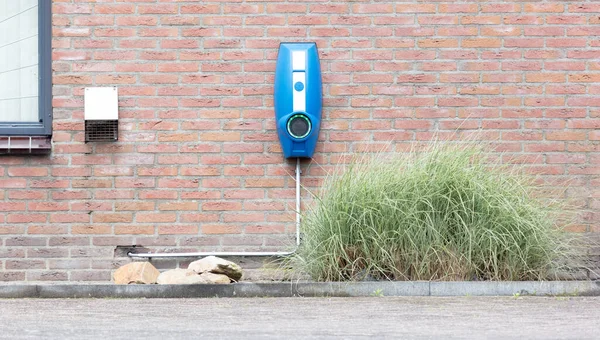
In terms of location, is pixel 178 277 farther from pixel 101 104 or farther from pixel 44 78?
pixel 44 78

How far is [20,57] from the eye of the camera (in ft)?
26.7

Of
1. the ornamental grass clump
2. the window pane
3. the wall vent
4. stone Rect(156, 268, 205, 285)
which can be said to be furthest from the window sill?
the ornamental grass clump

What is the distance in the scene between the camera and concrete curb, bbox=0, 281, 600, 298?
6.83m

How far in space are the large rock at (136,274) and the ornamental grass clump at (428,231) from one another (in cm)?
100

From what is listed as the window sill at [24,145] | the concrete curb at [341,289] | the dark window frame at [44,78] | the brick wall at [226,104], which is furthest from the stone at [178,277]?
the dark window frame at [44,78]

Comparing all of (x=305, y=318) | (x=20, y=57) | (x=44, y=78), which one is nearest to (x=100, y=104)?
(x=44, y=78)

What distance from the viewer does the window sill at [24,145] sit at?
7.96 meters

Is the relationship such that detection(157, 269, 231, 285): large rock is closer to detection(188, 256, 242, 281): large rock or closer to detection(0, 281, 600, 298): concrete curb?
detection(188, 256, 242, 281): large rock

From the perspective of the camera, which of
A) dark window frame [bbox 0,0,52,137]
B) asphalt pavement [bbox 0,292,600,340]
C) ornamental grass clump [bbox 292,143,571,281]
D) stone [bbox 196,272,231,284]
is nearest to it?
asphalt pavement [bbox 0,292,600,340]

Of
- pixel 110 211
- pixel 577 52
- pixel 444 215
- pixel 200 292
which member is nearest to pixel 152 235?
pixel 110 211

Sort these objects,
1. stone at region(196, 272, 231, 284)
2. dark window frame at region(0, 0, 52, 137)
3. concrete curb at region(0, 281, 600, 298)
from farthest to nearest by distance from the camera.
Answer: dark window frame at region(0, 0, 52, 137)
stone at region(196, 272, 231, 284)
concrete curb at region(0, 281, 600, 298)

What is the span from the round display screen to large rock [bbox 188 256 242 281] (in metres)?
1.06

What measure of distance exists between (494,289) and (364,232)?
0.86 m

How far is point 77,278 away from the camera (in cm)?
800
